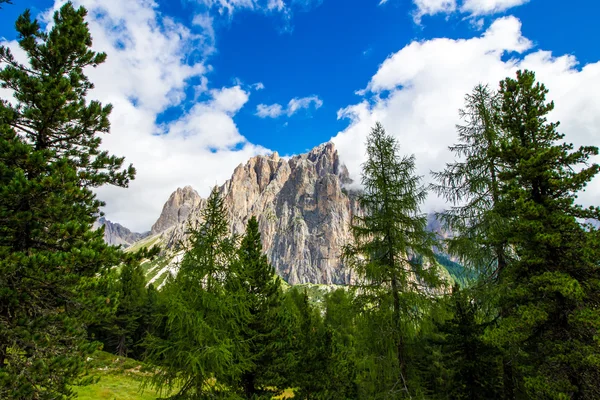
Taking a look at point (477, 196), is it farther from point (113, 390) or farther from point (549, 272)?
point (113, 390)

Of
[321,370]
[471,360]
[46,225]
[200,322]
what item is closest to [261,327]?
[321,370]

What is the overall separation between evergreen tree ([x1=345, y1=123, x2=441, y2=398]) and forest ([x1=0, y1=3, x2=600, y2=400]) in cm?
5

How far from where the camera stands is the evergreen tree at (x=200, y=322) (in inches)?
402

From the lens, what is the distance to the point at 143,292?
172 feet

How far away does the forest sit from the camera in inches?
296

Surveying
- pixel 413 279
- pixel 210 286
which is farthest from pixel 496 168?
pixel 210 286

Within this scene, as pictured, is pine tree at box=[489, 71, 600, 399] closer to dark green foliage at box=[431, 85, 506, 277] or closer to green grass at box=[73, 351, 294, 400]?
dark green foliage at box=[431, 85, 506, 277]

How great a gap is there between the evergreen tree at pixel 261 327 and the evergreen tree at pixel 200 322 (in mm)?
3492

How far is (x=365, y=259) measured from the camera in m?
10.7

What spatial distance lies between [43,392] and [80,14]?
11.4 metres

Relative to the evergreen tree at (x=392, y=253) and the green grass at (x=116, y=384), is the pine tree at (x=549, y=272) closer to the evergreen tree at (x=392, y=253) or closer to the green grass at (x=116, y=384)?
the evergreen tree at (x=392, y=253)

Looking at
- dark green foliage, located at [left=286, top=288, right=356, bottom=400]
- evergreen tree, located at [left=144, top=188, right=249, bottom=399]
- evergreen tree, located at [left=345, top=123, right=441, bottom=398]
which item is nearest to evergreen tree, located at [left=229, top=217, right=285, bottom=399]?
dark green foliage, located at [left=286, top=288, right=356, bottom=400]

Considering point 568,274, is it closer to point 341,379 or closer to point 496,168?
point 496,168

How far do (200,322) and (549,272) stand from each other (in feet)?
36.5
